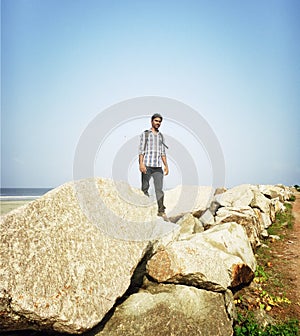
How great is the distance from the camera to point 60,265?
3.92m

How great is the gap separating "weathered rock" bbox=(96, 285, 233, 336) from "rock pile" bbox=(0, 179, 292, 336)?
15 millimetres

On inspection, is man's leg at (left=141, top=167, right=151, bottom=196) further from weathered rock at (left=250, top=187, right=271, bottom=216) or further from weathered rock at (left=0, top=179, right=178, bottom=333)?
weathered rock at (left=250, top=187, right=271, bottom=216)

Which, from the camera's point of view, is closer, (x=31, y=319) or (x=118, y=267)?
(x=31, y=319)

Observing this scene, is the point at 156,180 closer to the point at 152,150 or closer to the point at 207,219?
the point at 152,150

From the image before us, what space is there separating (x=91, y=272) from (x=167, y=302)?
4.62ft

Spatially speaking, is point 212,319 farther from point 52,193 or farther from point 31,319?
point 52,193

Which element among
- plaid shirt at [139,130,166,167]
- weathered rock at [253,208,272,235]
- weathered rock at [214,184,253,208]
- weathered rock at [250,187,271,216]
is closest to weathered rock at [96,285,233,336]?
plaid shirt at [139,130,166,167]

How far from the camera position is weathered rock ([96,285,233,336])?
3943mm

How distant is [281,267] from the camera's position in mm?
7574

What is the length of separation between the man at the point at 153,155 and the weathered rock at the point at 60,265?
297 centimetres

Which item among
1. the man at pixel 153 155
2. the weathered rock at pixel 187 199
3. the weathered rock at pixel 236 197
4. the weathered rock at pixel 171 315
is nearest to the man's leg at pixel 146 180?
the man at pixel 153 155

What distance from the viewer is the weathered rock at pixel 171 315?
12.9 ft

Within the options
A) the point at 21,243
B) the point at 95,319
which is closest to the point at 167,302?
the point at 95,319

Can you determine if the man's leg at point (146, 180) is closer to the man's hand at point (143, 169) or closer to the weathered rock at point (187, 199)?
the man's hand at point (143, 169)
